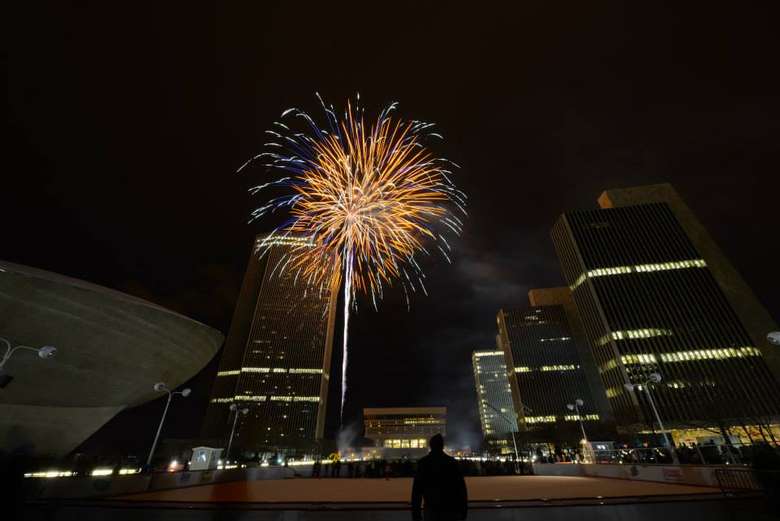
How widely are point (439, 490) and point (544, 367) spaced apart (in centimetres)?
14624

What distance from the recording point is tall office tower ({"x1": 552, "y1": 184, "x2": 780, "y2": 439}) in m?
71.1

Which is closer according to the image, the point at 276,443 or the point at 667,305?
the point at 667,305

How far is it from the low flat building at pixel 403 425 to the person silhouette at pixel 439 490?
554 ft

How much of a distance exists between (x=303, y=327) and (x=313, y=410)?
3682 cm

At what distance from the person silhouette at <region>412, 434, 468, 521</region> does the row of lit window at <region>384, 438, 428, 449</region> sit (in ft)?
553

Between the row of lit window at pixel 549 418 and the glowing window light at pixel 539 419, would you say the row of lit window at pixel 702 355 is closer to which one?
the row of lit window at pixel 549 418

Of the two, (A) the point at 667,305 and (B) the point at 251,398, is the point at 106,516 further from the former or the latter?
(B) the point at 251,398

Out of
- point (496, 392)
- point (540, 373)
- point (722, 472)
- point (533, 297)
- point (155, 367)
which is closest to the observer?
point (722, 472)

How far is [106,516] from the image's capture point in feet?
32.0

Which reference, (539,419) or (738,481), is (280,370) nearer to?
(539,419)

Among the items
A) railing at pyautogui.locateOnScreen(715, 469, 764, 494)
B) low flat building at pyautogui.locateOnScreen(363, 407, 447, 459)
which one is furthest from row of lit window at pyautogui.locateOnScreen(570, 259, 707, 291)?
low flat building at pyautogui.locateOnScreen(363, 407, 447, 459)

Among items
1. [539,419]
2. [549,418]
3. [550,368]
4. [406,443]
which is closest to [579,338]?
[550,368]

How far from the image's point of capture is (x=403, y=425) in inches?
6560

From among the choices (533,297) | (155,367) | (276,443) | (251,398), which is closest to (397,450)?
(276,443)
